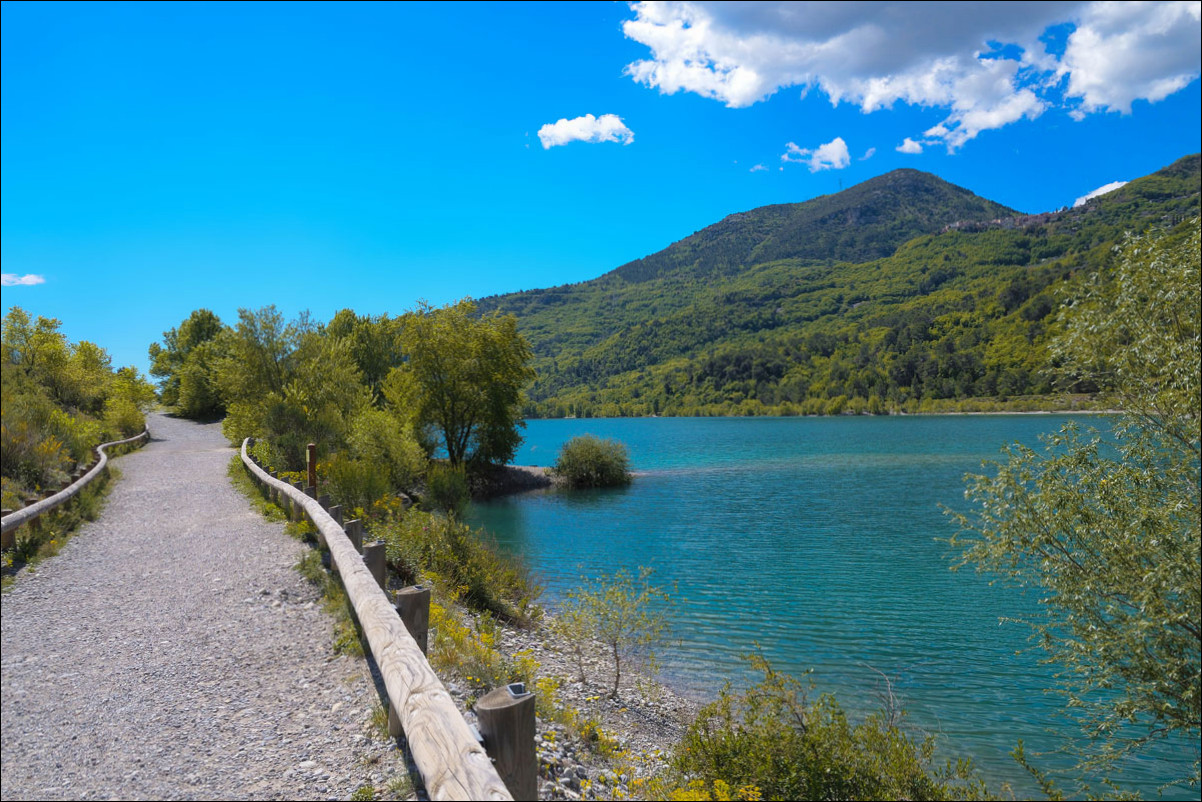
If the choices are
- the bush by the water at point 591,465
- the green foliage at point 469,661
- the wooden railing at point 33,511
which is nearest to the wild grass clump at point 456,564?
the green foliage at point 469,661

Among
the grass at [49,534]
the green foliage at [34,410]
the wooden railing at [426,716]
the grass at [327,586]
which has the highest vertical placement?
the green foliage at [34,410]

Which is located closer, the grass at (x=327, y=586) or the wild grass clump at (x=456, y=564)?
the grass at (x=327, y=586)

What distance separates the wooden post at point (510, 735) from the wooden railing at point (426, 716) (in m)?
0.13

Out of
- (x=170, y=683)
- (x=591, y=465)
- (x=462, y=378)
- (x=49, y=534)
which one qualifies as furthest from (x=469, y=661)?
(x=591, y=465)

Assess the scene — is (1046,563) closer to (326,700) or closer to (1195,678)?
(1195,678)

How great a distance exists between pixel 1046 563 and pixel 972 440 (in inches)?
2502

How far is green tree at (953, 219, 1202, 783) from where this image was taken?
28.1 feet

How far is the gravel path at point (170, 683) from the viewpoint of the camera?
2.55 meters

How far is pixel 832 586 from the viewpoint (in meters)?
18.5

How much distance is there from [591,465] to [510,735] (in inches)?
1452

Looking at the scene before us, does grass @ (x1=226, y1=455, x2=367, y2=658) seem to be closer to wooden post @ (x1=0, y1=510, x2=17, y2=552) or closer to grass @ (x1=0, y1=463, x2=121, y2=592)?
grass @ (x1=0, y1=463, x2=121, y2=592)

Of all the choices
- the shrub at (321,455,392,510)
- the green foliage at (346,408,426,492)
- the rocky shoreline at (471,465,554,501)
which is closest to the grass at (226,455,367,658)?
the shrub at (321,455,392,510)

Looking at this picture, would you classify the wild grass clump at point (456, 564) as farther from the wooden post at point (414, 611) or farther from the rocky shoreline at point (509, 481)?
the rocky shoreline at point (509, 481)

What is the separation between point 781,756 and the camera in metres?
6.92
